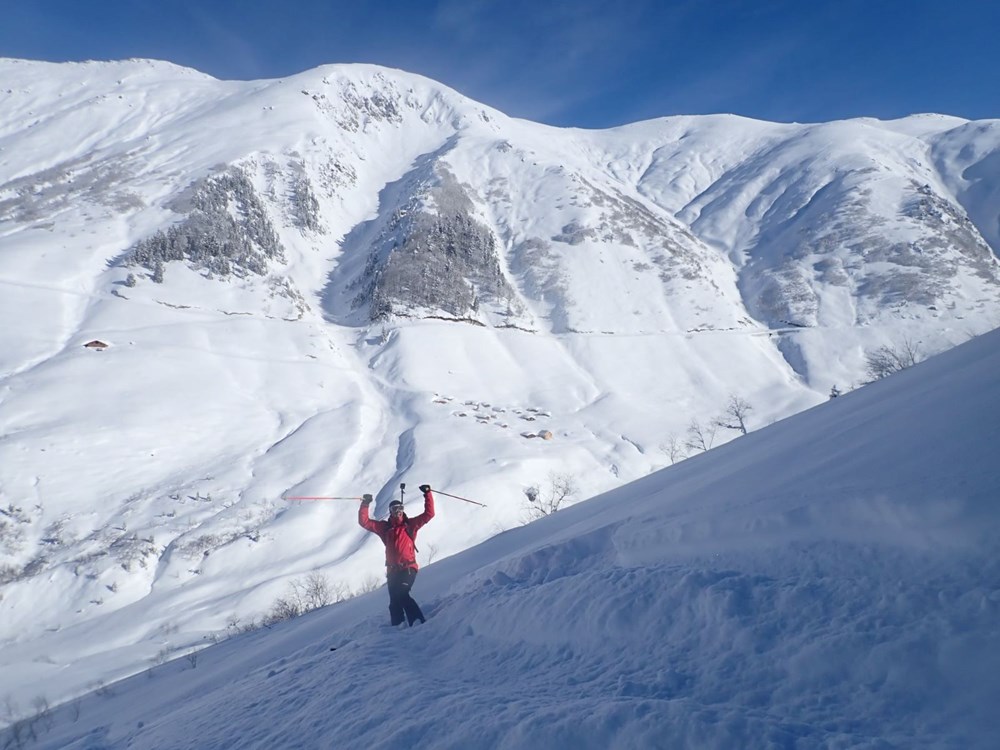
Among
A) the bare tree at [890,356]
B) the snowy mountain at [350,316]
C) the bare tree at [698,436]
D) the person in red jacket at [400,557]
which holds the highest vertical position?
the snowy mountain at [350,316]

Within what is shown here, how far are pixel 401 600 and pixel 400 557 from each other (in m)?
0.58

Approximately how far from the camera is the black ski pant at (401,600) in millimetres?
6496

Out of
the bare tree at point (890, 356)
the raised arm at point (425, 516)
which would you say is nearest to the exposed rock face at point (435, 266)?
the bare tree at point (890, 356)

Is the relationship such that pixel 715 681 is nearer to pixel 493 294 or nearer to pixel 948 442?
pixel 948 442

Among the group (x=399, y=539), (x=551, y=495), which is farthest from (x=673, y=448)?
(x=399, y=539)

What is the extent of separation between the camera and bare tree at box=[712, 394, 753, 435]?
153 feet

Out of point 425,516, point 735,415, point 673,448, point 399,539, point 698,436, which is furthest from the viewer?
point 735,415

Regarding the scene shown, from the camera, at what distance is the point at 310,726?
14.5 ft

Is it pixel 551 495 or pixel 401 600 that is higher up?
pixel 551 495

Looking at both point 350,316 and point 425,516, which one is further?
point 350,316

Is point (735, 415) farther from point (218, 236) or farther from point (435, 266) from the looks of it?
point (218, 236)

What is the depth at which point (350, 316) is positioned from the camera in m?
61.6

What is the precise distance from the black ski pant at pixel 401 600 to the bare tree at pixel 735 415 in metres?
42.2

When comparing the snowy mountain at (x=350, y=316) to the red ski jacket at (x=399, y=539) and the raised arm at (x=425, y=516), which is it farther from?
the raised arm at (x=425, y=516)
